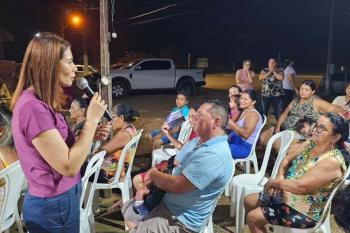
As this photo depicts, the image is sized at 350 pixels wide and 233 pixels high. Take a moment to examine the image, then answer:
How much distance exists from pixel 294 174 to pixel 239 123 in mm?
1590

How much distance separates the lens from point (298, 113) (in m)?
5.18

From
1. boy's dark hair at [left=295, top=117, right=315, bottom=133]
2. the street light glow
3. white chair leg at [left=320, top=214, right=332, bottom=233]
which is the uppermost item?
the street light glow

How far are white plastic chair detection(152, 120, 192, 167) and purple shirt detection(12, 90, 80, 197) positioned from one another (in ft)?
9.27

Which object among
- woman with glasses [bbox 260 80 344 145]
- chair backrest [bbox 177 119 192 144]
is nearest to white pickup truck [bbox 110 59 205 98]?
chair backrest [bbox 177 119 192 144]

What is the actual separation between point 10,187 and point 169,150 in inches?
99.8

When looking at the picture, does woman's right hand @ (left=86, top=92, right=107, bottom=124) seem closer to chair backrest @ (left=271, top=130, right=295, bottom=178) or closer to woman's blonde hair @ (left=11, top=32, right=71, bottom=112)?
woman's blonde hair @ (left=11, top=32, right=71, bottom=112)

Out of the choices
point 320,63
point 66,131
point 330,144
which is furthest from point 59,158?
point 320,63

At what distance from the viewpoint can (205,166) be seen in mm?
2408

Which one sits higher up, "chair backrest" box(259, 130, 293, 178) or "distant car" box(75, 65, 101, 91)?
"distant car" box(75, 65, 101, 91)

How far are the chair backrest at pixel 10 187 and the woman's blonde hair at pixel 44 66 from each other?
1076 millimetres

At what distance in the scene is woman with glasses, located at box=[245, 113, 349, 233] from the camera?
277cm

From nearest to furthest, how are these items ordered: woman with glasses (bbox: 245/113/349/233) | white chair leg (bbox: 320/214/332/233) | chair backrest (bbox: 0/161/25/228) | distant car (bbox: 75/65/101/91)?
chair backrest (bbox: 0/161/25/228) < woman with glasses (bbox: 245/113/349/233) < white chair leg (bbox: 320/214/332/233) < distant car (bbox: 75/65/101/91)

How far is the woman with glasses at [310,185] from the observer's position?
2766 mm

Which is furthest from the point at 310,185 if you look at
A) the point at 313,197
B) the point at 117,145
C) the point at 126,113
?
the point at 126,113
